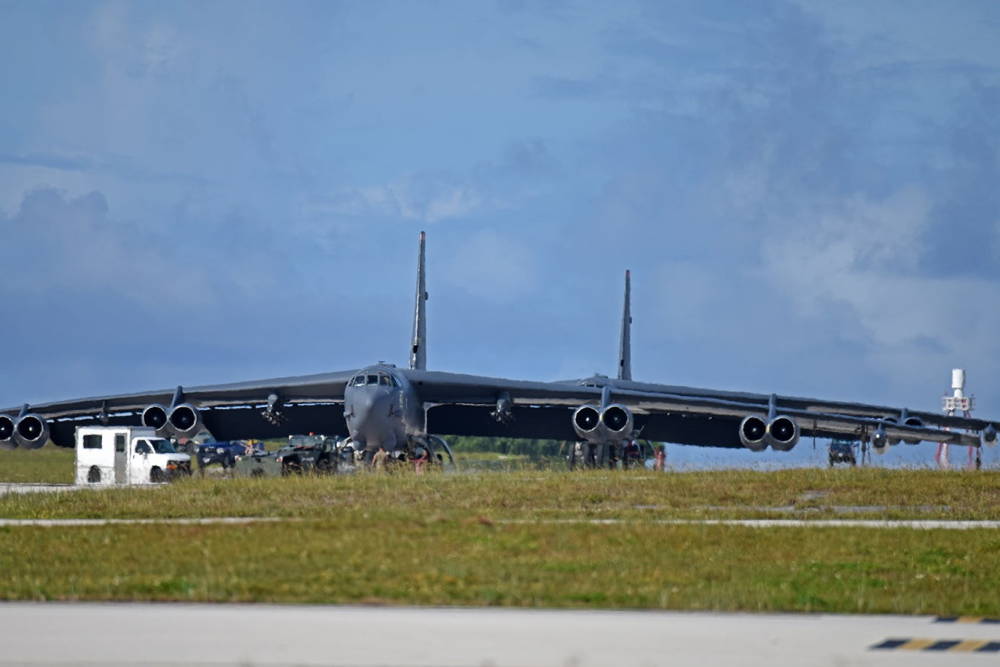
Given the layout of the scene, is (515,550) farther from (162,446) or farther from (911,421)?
(911,421)

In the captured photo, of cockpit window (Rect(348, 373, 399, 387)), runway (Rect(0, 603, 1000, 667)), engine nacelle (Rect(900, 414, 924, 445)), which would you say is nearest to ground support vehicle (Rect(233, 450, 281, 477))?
cockpit window (Rect(348, 373, 399, 387))

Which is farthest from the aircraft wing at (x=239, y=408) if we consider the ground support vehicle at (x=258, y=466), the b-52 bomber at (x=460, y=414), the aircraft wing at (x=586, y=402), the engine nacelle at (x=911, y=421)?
the engine nacelle at (x=911, y=421)

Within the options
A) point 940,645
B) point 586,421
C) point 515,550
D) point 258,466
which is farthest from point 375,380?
point 940,645

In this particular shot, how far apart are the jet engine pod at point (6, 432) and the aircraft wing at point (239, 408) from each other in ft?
1.08

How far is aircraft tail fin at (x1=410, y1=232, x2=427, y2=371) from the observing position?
164ft

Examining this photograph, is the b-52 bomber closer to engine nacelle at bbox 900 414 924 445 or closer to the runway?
engine nacelle at bbox 900 414 924 445

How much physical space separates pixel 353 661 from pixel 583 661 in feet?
4.75

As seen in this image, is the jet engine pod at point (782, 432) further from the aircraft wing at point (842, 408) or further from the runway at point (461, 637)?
the runway at point (461, 637)

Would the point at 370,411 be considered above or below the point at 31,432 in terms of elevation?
above

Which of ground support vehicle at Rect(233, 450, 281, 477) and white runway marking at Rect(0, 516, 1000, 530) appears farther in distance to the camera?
ground support vehicle at Rect(233, 450, 281, 477)

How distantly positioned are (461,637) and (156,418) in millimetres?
37890

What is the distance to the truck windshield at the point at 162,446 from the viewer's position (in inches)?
1630

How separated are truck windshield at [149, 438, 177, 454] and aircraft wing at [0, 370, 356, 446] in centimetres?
565

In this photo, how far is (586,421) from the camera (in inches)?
1706
